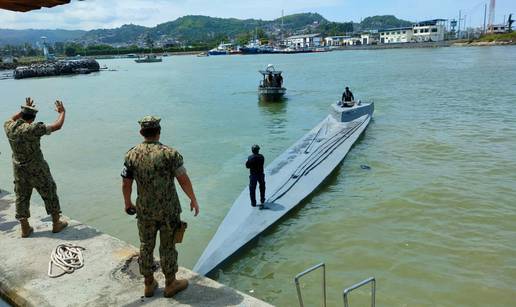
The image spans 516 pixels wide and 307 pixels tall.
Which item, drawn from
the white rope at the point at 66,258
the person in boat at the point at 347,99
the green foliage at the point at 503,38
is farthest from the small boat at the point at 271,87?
the green foliage at the point at 503,38

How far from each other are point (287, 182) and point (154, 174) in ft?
22.2

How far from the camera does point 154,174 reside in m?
4.50

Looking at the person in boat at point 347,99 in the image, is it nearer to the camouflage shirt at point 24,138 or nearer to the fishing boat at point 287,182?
the fishing boat at point 287,182

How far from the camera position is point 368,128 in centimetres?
2031

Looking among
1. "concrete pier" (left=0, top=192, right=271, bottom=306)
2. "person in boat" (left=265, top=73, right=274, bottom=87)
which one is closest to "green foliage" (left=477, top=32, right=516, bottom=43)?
"person in boat" (left=265, top=73, right=274, bottom=87)

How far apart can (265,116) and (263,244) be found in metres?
17.7

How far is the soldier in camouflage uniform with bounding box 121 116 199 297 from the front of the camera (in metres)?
4.50

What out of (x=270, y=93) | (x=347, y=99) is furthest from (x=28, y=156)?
(x=270, y=93)

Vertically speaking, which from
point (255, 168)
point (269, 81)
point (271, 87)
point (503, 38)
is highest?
point (503, 38)

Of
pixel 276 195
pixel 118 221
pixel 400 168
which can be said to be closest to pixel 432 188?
pixel 400 168

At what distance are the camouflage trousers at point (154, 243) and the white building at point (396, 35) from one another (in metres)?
173

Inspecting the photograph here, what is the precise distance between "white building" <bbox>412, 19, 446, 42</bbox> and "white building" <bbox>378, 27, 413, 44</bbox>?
2.52 metres

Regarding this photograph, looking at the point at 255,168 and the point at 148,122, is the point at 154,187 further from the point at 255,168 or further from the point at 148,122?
the point at 255,168

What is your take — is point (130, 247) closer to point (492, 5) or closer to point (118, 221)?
point (118, 221)
